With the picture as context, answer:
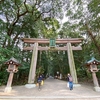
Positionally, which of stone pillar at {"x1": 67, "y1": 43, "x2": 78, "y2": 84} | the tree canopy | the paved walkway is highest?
the tree canopy

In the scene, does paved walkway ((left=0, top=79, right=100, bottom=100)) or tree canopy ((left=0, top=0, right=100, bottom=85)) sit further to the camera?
tree canopy ((left=0, top=0, right=100, bottom=85))

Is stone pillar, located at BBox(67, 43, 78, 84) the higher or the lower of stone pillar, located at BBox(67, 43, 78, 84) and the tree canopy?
the lower

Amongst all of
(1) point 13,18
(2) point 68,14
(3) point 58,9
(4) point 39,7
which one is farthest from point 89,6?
(1) point 13,18

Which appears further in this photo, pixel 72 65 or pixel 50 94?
pixel 72 65

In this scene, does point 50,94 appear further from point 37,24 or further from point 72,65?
point 37,24

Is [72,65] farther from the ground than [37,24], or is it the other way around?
[37,24]

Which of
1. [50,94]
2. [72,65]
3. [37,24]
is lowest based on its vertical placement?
[50,94]

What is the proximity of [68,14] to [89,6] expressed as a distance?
2.79 meters

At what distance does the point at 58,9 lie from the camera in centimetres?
1320

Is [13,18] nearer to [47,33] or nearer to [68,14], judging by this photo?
[47,33]

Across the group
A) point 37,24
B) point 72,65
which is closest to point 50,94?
point 72,65

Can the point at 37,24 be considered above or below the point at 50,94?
above

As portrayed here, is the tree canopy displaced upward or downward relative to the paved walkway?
upward

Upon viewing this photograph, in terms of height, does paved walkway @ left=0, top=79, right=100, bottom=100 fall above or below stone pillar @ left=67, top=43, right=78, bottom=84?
below
